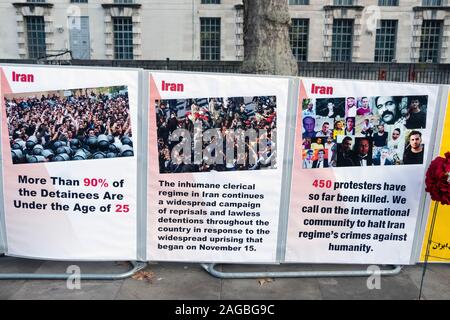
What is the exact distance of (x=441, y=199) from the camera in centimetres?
423

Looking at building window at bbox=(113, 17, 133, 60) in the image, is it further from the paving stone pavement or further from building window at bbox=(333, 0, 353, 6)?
the paving stone pavement

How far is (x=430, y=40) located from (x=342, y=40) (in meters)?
7.00

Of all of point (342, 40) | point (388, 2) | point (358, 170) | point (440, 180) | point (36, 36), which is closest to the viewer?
point (440, 180)

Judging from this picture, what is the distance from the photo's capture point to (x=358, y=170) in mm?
4652

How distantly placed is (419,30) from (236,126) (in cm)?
3044

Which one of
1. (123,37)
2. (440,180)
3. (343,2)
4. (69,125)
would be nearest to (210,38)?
(123,37)

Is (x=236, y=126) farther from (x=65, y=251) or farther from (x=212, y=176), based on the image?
(x=65, y=251)

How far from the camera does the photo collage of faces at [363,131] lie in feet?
14.8

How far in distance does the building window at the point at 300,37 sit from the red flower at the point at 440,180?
88.8 feet

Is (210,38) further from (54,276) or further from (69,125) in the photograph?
(54,276)

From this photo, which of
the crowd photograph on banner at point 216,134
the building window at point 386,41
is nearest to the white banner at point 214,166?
the crowd photograph on banner at point 216,134

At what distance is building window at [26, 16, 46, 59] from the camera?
3014 centimetres

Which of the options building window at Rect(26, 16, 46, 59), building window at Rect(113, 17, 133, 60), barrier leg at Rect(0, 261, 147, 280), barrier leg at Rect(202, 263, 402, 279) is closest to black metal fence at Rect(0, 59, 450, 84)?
building window at Rect(113, 17, 133, 60)

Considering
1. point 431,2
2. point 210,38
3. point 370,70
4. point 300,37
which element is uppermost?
point 431,2
